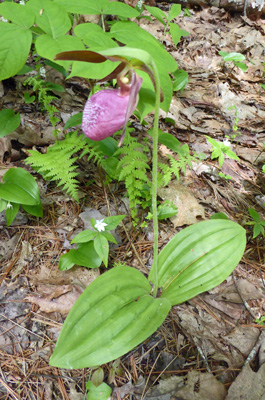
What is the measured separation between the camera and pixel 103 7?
6.01ft

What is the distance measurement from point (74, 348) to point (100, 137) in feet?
3.12

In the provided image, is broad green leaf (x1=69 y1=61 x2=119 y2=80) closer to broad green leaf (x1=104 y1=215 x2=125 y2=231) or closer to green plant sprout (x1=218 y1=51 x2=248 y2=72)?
broad green leaf (x1=104 y1=215 x2=125 y2=231)

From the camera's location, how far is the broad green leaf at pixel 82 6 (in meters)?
1.75

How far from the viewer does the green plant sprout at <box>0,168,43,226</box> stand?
6.54ft

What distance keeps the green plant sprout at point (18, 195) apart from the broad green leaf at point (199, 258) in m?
0.98

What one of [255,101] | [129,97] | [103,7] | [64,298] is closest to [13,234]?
[64,298]

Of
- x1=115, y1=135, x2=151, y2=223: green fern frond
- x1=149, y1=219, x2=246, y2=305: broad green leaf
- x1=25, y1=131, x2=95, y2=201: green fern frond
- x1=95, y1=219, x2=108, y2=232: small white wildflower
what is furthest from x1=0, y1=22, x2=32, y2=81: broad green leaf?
x1=149, y1=219, x2=246, y2=305: broad green leaf

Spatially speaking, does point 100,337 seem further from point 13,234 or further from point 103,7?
point 103,7

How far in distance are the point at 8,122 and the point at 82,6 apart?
1140 millimetres

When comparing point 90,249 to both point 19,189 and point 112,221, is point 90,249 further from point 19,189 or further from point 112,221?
point 19,189

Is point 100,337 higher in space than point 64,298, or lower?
higher

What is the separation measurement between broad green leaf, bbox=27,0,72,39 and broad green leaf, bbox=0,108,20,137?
960 mm

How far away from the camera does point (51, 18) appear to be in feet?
5.57

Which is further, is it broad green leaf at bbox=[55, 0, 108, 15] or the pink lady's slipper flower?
broad green leaf at bbox=[55, 0, 108, 15]
